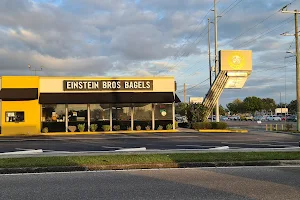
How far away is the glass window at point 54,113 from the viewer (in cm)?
3000

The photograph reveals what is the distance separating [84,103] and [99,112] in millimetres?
2150

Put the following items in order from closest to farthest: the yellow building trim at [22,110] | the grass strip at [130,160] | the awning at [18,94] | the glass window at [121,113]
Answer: the grass strip at [130,160] → the awning at [18,94] → the yellow building trim at [22,110] → the glass window at [121,113]

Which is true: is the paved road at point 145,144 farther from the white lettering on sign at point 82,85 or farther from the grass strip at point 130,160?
the white lettering on sign at point 82,85

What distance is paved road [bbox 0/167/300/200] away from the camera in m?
6.72

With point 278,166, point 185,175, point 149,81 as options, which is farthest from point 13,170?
point 149,81

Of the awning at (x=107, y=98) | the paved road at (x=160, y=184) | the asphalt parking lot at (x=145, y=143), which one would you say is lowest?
the asphalt parking lot at (x=145, y=143)

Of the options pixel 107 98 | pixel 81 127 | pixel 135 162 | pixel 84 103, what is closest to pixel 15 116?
pixel 81 127

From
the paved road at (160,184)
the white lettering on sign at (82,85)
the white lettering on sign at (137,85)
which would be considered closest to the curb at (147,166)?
the paved road at (160,184)

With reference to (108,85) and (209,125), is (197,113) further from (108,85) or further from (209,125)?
(108,85)

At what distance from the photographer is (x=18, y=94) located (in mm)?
28391

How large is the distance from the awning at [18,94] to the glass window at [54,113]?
1.75 meters

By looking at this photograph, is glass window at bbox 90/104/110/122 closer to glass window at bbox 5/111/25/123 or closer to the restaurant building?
the restaurant building

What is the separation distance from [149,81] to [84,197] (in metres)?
25.1

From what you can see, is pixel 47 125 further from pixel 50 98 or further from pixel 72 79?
pixel 72 79
